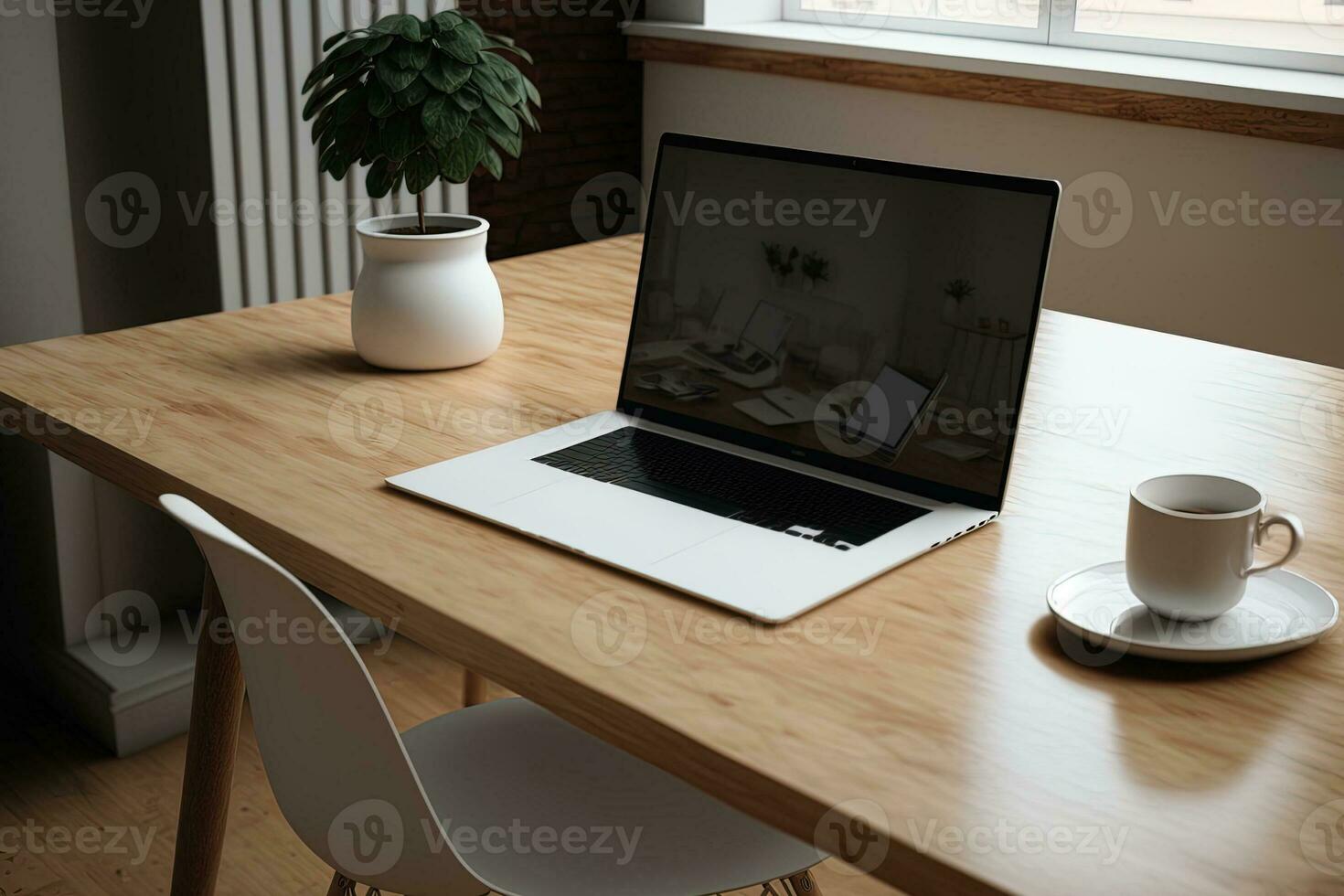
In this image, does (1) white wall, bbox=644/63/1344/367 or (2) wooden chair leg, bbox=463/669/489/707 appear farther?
(1) white wall, bbox=644/63/1344/367

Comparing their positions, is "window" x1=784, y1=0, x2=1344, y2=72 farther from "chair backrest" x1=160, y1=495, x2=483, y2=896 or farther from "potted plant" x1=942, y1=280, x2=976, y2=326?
"chair backrest" x1=160, y1=495, x2=483, y2=896

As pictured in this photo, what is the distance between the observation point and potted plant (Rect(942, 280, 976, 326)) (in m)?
1.06

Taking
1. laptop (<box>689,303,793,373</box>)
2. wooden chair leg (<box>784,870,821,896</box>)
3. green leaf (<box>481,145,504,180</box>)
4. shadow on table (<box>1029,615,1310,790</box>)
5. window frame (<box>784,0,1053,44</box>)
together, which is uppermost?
window frame (<box>784,0,1053,44</box>)

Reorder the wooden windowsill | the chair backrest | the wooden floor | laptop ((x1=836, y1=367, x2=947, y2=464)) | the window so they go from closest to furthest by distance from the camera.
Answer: the chair backrest, laptop ((x1=836, y1=367, x2=947, y2=464)), the wooden floor, the wooden windowsill, the window

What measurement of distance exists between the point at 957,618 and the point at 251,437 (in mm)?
680

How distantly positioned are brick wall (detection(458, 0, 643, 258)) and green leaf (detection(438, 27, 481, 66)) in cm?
146

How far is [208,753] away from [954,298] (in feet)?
2.71

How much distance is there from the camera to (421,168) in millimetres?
1329

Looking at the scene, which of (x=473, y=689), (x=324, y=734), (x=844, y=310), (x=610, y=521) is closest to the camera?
(x=324, y=734)

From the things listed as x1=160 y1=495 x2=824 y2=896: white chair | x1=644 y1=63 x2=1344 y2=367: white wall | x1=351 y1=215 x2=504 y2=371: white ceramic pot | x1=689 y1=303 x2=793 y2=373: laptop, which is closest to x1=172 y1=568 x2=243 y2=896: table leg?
x1=160 y1=495 x2=824 y2=896: white chair

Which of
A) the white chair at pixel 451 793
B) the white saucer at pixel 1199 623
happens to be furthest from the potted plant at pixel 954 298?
the white chair at pixel 451 793

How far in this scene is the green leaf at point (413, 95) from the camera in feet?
4.23

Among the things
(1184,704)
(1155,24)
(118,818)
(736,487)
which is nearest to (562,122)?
(1155,24)

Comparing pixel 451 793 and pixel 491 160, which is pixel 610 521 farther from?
pixel 491 160
